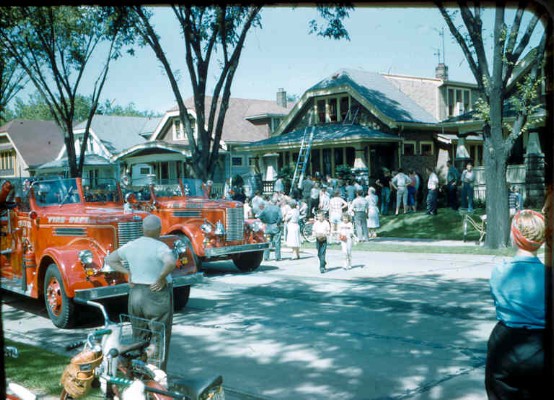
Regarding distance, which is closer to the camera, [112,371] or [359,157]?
[112,371]

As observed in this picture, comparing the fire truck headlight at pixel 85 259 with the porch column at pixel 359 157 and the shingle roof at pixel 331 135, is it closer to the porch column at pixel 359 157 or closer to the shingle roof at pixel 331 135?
the shingle roof at pixel 331 135

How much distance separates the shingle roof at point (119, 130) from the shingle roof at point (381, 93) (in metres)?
17.8

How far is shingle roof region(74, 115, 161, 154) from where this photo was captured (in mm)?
43375

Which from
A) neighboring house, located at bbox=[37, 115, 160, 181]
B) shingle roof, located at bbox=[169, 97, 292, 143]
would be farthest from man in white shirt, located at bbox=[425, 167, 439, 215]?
neighboring house, located at bbox=[37, 115, 160, 181]

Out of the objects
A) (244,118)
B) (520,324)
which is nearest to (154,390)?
(520,324)

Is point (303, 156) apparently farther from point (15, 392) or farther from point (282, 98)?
point (15, 392)

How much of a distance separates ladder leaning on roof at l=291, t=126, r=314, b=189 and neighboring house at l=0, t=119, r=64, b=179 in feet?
70.8

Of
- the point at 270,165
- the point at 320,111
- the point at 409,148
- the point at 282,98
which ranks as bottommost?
the point at 270,165

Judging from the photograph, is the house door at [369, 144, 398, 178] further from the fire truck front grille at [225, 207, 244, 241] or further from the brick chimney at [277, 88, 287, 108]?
the fire truck front grille at [225, 207, 244, 241]

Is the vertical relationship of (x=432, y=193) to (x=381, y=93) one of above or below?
below

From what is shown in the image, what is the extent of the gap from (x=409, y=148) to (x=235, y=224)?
17.6 meters

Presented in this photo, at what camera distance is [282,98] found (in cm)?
3991

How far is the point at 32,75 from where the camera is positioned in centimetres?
2353

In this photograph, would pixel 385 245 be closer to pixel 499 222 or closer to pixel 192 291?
pixel 499 222
